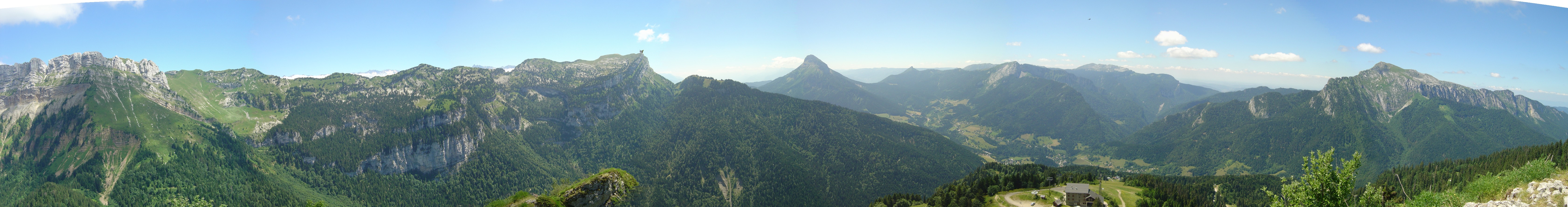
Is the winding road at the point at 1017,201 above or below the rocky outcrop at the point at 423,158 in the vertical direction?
above

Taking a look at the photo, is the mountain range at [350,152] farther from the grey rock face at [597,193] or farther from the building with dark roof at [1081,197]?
the grey rock face at [597,193]

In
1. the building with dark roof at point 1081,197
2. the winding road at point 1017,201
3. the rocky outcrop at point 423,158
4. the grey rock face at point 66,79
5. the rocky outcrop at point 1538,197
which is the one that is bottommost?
the rocky outcrop at point 423,158

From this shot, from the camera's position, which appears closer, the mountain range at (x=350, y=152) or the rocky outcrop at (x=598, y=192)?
the rocky outcrop at (x=598, y=192)

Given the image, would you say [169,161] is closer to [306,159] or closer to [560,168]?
[306,159]

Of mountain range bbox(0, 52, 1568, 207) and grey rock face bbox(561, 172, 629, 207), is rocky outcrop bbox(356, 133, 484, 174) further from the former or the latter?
grey rock face bbox(561, 172, 629, 207)

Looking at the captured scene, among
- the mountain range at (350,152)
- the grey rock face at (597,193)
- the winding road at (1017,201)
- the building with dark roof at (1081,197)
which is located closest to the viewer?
the grey rock face at (597,193)

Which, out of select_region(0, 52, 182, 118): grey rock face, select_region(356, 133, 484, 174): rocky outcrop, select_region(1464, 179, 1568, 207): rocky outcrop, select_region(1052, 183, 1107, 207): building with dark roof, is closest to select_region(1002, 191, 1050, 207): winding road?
select_region(1052, 183, 1107, 207): building with dark roof

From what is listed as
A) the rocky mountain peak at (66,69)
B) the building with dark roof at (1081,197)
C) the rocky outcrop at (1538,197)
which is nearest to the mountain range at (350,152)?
the rocky mountain peak at (66,69)

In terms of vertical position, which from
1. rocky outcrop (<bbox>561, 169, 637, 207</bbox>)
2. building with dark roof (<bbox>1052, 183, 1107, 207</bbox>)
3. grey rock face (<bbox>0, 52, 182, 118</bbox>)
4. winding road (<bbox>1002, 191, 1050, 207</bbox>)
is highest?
grey rock face (<bbox>0, 52, 182, 118</bbox>)

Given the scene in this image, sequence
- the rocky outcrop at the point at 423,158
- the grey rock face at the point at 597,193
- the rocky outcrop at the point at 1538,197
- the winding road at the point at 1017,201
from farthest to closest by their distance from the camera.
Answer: the rocky outcrop at the point at 423,158
the winding road at the point at 1017,201
the grey rock face at the point at 597,193
the rocky outcrop at the point at 1538,197

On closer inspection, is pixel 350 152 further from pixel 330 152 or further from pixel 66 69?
pixel 66 69

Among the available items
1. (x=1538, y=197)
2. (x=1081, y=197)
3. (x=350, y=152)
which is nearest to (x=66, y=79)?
(x=350, y=152)
